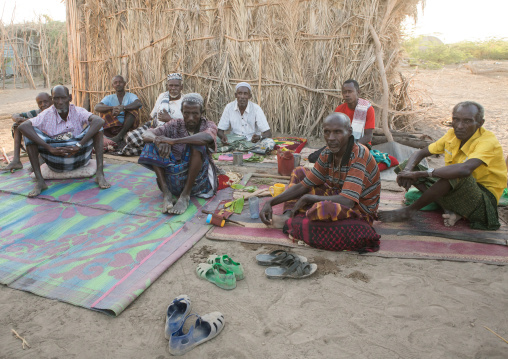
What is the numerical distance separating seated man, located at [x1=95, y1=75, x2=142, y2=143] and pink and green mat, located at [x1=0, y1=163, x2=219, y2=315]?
1717mm

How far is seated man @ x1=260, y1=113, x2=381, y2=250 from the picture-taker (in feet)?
8.59

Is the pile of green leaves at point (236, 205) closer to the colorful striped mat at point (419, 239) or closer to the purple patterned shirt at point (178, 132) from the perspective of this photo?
the colorful striped mat at point (419, 239)

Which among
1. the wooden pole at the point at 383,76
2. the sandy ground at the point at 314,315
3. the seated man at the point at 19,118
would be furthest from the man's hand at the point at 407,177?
the seated man at the point at 19,118

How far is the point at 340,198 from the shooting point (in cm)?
264

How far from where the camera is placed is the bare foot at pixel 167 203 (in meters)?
3.34

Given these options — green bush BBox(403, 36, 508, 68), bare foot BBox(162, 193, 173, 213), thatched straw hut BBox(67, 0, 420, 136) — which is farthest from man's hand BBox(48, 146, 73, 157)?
green bush BBox(403, 36, 508, 68)

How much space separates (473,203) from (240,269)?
1.95 metres

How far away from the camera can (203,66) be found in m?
6.31

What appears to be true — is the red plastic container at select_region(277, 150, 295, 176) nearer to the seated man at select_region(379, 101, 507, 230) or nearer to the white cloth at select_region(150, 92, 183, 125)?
the seated man at select_region(379, 101, 507, 230)

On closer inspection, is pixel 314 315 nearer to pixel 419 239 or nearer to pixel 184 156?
pixel 419 239

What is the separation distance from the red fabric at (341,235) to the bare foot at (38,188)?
8.91ft

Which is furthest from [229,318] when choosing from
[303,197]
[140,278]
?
[303,197]

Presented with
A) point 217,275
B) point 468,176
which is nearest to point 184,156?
point 217,275

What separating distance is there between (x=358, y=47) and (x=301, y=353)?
16.7ft
